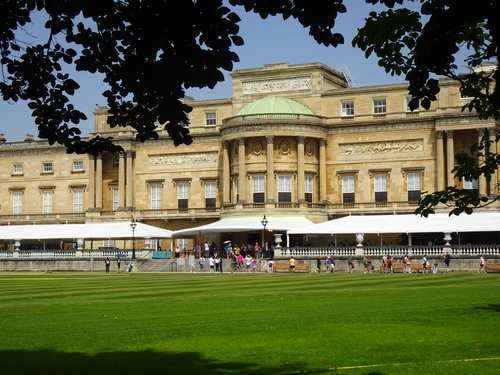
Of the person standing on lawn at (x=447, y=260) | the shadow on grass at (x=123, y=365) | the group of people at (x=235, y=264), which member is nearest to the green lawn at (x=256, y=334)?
the shadow on grass at (x=123, y=365)

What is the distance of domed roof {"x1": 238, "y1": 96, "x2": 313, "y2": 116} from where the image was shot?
242 feet

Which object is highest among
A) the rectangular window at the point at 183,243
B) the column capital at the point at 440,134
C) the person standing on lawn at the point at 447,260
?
the column capital at the point at 440,134

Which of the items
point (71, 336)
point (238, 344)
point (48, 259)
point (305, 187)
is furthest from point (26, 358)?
point (305, 187)

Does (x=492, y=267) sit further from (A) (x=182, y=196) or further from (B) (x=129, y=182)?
(B) (x=129, y=182)

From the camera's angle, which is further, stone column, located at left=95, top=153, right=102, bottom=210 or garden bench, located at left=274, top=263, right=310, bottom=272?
stone column, located at left=95, top=153, right=102, bottom=210

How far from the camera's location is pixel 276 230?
71.1m

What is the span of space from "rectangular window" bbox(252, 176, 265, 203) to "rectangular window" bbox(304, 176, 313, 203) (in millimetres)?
3730

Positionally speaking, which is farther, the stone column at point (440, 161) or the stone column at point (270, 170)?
the stone column at point (270, 170)

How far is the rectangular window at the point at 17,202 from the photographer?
293 feet

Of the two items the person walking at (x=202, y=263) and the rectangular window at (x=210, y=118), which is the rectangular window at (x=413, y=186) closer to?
the rectangular window at (x=210, y=118)

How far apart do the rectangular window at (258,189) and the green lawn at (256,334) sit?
44.2 metres

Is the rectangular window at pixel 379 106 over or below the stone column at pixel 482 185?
over

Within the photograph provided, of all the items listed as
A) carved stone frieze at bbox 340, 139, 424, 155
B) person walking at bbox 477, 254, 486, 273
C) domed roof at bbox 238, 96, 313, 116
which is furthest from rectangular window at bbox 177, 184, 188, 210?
person walking at bbox 477, 254, 486, 273

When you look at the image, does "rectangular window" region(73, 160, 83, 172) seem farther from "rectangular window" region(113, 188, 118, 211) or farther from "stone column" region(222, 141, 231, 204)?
"stone column" region(222, 141, 231, 204)
